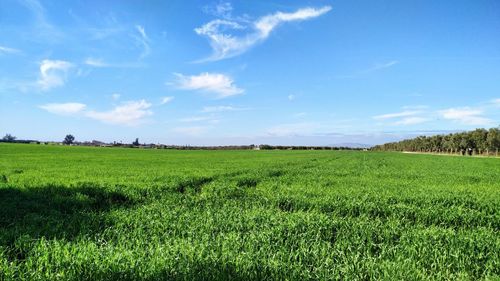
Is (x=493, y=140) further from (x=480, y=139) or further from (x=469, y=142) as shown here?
(x=469, y=142)

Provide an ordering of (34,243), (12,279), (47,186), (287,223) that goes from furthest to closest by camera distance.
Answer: (47,186) < (287,223) < (34,243) < (12,279)

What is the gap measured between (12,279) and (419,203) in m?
13.1

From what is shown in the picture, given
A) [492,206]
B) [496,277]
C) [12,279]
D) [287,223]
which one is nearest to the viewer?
[12,279]

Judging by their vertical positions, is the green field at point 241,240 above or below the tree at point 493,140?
below

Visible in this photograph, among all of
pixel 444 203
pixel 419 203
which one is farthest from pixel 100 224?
pixel 444 203

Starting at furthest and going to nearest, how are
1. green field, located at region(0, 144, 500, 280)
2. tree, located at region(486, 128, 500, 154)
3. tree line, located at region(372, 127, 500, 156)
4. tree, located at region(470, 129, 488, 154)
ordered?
tree, located at region(470, 129, 488, 154) < tree line, located at region(372, 127, 500, 156) < tree, located at region(486, 128, 500, 154) < green field, located at region(0, 144, 500, 280)

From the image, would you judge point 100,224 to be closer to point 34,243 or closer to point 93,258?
point 34,243

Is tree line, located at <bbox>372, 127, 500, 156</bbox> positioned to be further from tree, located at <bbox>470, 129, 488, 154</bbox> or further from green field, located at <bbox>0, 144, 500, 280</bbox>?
green field, located at <bbox>0, 144, 500, 280</bbox>

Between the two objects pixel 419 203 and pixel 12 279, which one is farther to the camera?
pixel 419 203

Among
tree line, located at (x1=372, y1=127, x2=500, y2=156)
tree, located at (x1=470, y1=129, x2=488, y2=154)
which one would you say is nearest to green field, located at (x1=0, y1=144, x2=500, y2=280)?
tree line, located at (x1=372, y1=127, x2=500, y2=156)

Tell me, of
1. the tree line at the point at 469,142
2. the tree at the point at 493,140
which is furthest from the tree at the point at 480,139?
the tree at the point at 493,140

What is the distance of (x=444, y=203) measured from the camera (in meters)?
13.9

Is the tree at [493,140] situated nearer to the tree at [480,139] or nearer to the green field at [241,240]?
the tree at [480,139]

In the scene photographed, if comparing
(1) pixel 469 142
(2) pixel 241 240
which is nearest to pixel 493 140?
(1) pixel 469 142
